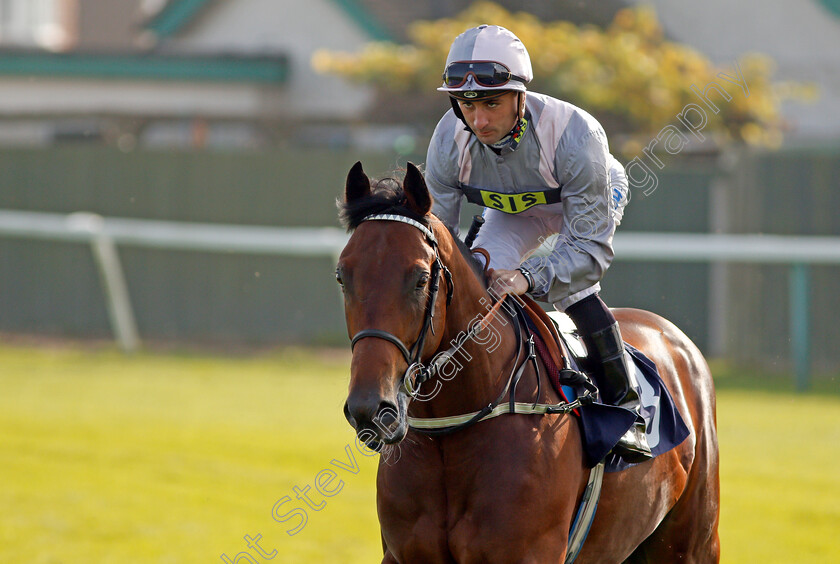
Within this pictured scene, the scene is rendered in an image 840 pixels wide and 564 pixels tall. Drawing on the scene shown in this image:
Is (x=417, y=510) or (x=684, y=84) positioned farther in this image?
(x=684, y=84)

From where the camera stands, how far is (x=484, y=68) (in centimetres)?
324

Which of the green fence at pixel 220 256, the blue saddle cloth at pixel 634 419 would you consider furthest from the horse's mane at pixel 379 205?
the green fence at pixel 220 256

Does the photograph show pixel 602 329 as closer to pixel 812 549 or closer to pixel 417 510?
pixel 417 510

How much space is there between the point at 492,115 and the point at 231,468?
189 inches

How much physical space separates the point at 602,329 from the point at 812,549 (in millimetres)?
2931

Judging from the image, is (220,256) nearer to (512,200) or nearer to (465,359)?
(512,200)

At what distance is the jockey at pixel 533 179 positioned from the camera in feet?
10.8

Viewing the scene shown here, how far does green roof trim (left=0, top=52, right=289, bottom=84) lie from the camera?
50.0 feet

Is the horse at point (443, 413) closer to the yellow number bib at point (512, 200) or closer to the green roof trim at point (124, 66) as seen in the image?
the yellow number bib at point (512, 200)

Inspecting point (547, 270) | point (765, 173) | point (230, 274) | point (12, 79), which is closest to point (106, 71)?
point (12, 79)

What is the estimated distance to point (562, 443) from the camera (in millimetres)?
3283

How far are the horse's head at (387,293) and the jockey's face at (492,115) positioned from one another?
1.38 feet

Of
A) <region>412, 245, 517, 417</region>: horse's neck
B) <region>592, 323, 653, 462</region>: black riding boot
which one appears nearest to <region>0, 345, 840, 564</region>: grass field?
<region>592, 323, 653, 462</region>: black riding boot

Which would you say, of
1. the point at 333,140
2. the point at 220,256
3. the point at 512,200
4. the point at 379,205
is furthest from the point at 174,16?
the point at 379,205
